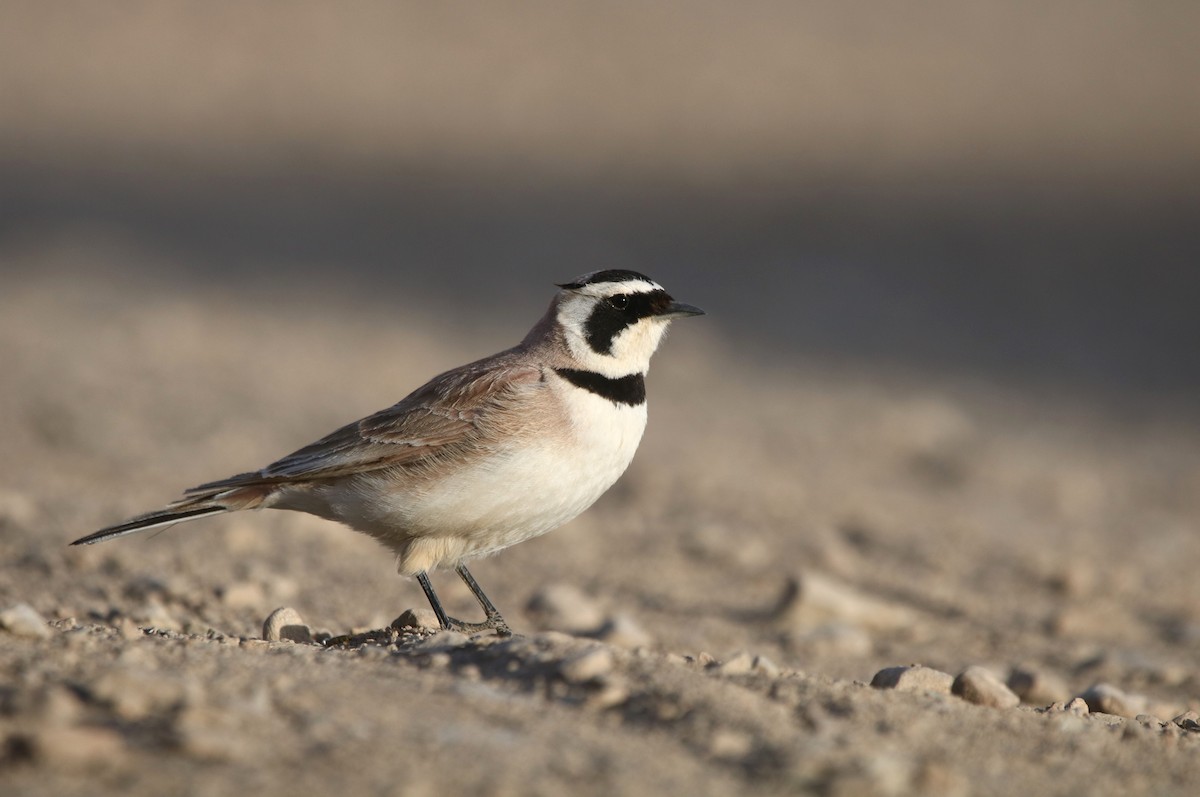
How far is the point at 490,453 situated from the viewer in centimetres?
489

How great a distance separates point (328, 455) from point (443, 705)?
6.16 feet

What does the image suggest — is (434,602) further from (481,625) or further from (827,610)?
(827,610)

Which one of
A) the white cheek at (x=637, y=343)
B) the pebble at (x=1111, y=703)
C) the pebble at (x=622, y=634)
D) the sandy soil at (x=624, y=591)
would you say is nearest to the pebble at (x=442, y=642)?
the sandy soil at (x=624, y=591)

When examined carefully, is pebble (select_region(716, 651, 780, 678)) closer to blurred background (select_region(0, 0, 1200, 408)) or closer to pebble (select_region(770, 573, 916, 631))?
pebble (select_region(770, 573, 916, 631))

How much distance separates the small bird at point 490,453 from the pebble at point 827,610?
1784 mm

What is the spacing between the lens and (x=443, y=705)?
346 cm

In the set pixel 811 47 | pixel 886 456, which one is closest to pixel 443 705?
pixel 886 456

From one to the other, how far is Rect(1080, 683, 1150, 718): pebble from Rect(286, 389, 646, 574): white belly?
1799 mm

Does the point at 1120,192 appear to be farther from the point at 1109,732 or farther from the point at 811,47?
the point at 1109,732

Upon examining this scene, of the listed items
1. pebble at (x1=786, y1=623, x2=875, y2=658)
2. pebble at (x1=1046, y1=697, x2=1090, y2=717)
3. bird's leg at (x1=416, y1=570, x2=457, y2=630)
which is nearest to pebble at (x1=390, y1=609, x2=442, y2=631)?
bird's leg at (x1=416, y1=570, x2=457, y2=630)

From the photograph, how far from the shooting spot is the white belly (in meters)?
4.83

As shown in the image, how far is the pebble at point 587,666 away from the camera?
3.66m

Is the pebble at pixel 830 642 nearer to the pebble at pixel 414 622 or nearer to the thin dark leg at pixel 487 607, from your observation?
the thin dark leg at pixel 487 607

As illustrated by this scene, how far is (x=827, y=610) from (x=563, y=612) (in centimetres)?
134
